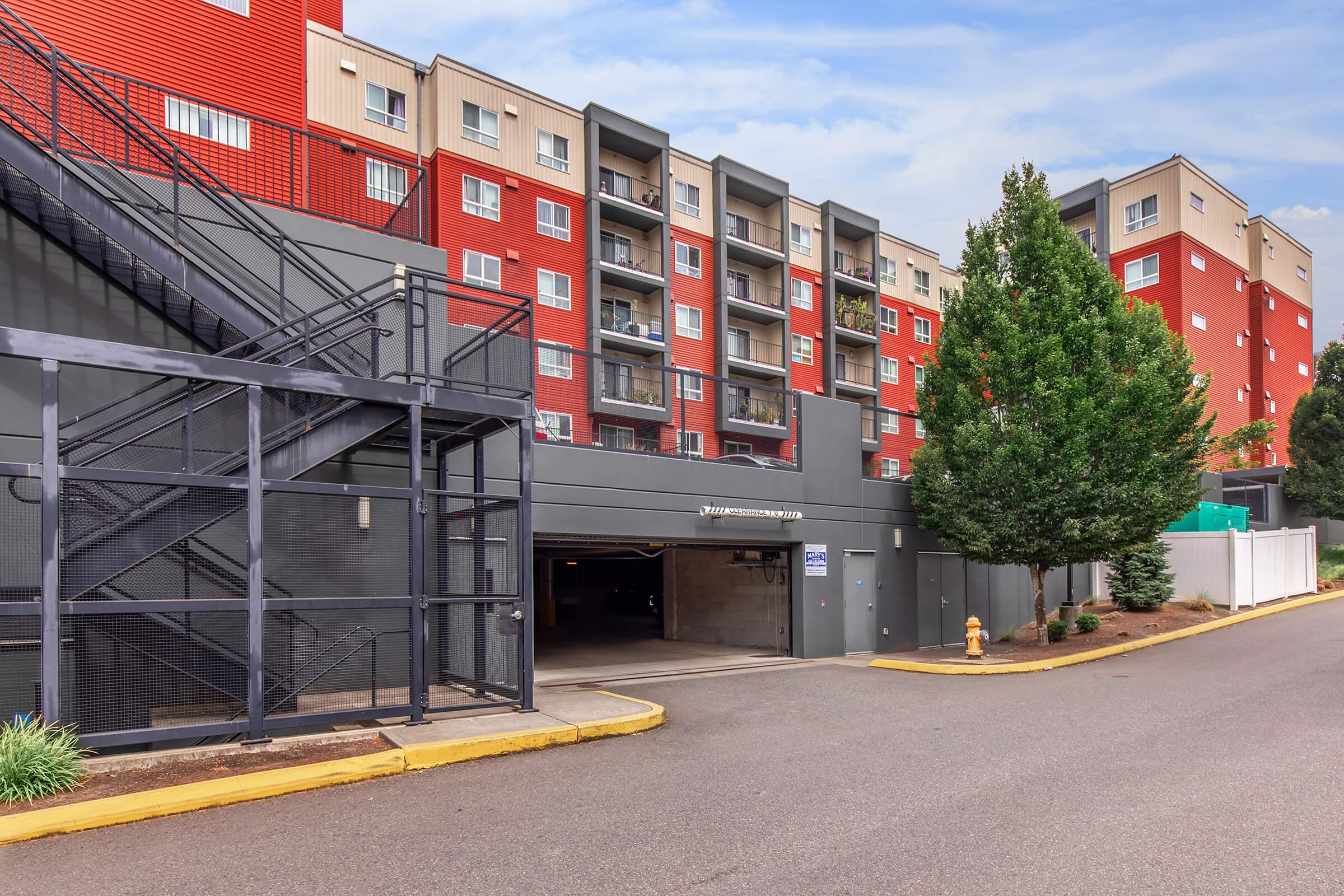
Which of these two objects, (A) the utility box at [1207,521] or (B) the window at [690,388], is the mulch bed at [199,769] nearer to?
(B) the window at [690,388]

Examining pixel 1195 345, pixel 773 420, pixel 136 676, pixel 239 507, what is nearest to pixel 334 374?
pixel 239 507

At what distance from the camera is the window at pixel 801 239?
4162 cm

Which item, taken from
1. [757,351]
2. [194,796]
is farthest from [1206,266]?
[194,796]

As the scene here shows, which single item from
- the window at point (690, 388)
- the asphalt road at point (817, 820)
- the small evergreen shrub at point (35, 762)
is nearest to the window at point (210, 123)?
the window at point (690, 388)

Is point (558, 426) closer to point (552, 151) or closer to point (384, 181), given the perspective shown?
point (384, 181)

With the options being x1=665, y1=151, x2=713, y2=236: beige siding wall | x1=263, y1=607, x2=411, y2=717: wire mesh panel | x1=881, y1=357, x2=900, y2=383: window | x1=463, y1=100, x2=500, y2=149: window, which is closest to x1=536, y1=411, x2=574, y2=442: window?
x1=263, y1=607, x2=411, y2=717: wire mesh panel

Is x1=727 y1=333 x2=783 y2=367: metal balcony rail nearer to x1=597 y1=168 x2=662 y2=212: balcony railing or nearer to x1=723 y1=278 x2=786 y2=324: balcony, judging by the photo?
x1=723 y1=278 x2=786 y2=324: balcony

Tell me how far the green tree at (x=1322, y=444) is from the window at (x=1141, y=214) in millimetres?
11339

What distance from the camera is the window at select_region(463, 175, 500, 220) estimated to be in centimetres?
3017

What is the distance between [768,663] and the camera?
52.7ft

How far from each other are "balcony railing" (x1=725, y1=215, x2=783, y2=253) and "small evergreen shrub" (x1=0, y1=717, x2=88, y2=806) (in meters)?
34.7

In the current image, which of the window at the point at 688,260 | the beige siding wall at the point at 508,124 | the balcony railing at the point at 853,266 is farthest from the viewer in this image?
the balcony railing at the point at 853,266

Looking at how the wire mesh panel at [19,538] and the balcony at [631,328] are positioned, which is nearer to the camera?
the wire mesh panel at [19,538]

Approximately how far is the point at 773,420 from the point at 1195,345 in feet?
116
